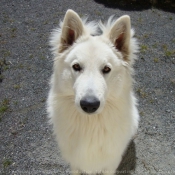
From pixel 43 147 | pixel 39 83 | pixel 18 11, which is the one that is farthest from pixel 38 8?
pixel 43 147

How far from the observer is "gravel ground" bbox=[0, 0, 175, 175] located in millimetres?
3389

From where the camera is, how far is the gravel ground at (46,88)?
11.1 feet

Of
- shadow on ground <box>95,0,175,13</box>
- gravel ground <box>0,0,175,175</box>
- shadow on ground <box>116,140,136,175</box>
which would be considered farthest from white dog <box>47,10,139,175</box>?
shadow on ground <box>95,0,175,13</box>

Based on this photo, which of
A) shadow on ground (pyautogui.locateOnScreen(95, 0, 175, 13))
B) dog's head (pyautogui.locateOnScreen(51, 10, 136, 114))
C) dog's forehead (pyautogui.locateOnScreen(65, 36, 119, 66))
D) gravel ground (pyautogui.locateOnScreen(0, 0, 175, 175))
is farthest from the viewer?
shadow on ground (pyautogui.locateOnScreen(95, 0, 175, 13))

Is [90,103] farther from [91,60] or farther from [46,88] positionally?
[46,88]

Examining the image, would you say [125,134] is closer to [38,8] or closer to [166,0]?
[38,8]

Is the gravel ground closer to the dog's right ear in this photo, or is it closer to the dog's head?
the dog's head

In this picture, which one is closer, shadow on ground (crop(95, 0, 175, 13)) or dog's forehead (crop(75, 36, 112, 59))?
dog's forehead (crop(75, 36, 112, 59))

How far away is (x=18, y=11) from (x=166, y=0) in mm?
5734

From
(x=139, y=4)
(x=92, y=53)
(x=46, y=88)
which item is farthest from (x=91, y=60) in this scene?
(x=139, y=4)

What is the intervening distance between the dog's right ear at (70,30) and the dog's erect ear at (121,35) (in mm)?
391

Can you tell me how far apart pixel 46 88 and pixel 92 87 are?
2738mm

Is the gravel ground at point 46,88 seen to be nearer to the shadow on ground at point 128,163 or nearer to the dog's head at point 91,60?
the shadow on ground at point 128,163

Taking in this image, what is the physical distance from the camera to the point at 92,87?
195 cm
